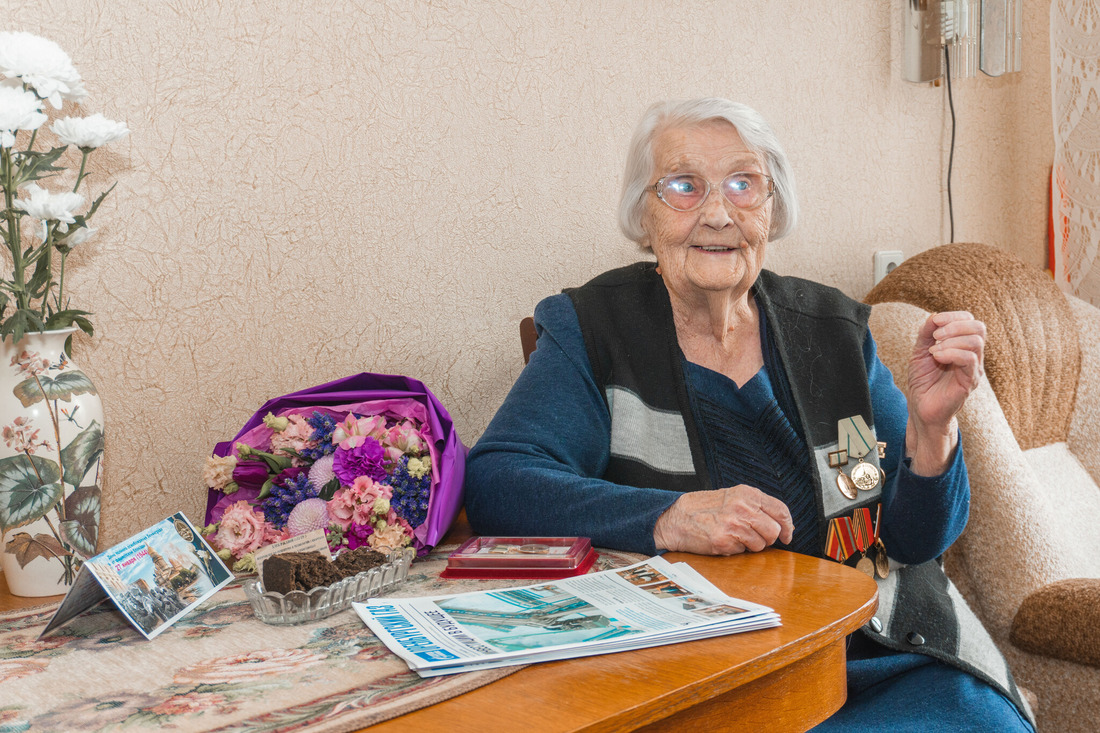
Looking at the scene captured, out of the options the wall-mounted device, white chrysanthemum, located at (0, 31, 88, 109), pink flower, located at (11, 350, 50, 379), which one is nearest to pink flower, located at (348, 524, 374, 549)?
pink flower, located at (11, 350, 50, 379)

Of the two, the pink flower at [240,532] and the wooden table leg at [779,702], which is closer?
the wooden table leg at [779,702]

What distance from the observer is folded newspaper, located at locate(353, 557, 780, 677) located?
74 cm

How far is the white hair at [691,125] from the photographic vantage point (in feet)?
4.69

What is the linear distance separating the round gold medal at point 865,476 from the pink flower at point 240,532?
2.88 ft

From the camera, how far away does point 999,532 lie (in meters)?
1.64

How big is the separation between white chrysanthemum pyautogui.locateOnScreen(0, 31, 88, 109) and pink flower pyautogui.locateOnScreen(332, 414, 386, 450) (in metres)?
0.51

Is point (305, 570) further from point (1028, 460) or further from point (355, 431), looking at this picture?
point (1028, 460)

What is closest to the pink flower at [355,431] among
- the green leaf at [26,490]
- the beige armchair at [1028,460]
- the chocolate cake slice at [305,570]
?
the chocolate cake slice at [305,570]

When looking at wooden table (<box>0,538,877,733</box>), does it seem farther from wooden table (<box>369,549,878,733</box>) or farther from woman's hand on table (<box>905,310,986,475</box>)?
woman's hand on table (<box>905,310,986,475</box>)

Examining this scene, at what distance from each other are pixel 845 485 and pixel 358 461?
2.44 ft

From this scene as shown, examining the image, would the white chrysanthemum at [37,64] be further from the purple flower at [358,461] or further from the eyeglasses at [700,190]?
the eyeglasses at [700,190]

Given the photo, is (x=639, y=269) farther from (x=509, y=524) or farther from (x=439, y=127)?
(x=509, y=524)

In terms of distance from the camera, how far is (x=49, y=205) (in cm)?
103

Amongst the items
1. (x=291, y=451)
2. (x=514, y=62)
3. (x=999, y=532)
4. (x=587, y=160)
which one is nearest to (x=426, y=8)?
(x=514, y=62)
